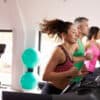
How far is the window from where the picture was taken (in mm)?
5055

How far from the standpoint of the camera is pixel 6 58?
5.11 m

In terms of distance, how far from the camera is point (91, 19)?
411cm

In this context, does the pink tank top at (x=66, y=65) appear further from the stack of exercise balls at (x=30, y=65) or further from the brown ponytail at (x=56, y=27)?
the stack of exercise balls at (x=30, y=65)

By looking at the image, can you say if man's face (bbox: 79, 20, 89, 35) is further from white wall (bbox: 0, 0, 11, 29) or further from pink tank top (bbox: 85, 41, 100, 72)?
white wall (bbox: 0, 0, 11, 29)

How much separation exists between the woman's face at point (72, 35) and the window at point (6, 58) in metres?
3.12

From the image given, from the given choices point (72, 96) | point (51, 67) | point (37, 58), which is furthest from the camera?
point (37, 58)

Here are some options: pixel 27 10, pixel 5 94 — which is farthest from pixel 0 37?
pixel 5 94

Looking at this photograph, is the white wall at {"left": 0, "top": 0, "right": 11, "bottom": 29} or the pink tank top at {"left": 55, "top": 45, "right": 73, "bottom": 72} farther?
the white wall at {"left": 0, "top": 0, "right": 11, "bottom": 29}

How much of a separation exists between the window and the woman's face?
312cm

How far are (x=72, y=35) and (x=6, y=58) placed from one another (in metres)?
3.31

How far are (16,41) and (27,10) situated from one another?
2.05ft

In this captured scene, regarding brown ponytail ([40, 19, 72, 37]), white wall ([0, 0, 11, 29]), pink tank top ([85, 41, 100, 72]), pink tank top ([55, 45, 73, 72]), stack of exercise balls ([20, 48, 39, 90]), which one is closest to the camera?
pink tank top ([85, 41, 100, 72])

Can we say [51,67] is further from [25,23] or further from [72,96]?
[25,23]

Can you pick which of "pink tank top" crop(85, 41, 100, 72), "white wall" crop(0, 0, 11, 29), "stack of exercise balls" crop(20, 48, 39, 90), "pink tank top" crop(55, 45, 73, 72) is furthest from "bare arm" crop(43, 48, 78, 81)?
"white wall" crop(0, 0, 11, 29)
